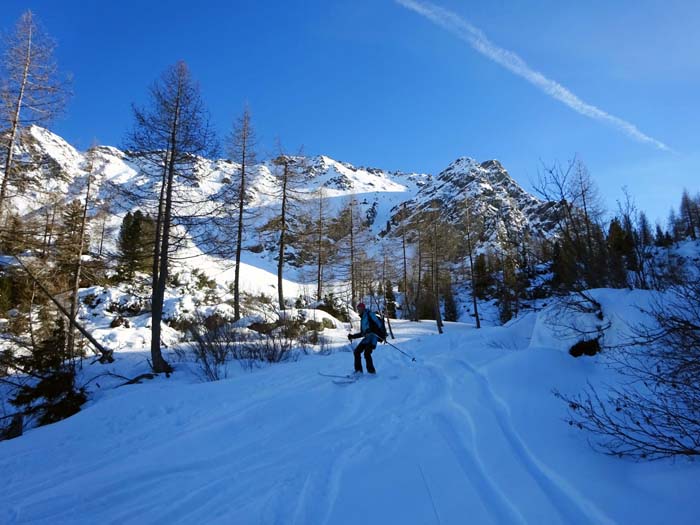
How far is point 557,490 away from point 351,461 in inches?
73.7

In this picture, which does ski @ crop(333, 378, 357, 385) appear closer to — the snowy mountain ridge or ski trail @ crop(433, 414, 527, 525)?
ski trail @ crop(433, 414, 527, 525)

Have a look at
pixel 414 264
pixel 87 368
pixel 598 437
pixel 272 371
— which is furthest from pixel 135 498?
pixel 414 264

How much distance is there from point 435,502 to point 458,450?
96 centimetres

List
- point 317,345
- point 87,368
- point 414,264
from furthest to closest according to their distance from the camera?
point 414,264
point 317,345
point 87,368

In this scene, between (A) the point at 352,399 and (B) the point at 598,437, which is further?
(A) the point at 352,399

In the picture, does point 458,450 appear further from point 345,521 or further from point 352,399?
point 352,399

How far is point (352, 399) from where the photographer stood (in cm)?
589

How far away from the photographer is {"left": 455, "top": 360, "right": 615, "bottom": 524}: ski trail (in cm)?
247

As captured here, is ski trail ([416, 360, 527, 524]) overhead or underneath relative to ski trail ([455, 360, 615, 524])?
underneath

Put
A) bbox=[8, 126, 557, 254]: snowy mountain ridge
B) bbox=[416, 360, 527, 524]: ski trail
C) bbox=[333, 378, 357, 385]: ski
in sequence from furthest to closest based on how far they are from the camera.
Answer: bbox=[8, 126, 557, 254]: snowy mountain ridge
bbox=[333, 378, 357, 385]: ski
bbox=[416, 360, 527, 524]: ski trail

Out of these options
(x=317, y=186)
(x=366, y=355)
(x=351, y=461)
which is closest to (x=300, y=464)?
(x=351, y=461)

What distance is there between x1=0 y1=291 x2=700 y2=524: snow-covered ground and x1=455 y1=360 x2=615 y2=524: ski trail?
0.01 m

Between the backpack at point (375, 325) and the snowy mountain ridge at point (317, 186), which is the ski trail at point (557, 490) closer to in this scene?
the backpack at point (375, 325)

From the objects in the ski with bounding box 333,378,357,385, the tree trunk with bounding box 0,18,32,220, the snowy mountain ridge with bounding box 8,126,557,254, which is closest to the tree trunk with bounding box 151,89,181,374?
the snowy mountain ridge with bounding box 8,126,557,254
